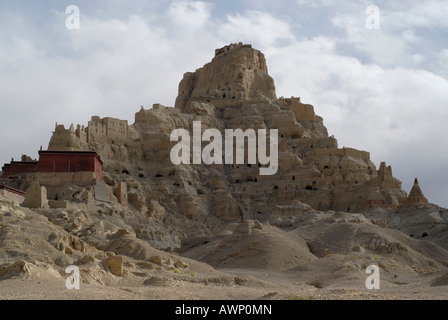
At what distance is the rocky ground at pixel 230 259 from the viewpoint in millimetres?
26484

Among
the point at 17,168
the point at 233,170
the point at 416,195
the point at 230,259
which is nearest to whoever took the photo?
the point at 230,259

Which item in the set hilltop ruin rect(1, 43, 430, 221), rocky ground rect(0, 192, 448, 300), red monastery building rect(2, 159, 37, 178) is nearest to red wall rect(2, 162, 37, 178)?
red monastery building rect(2, 159, 37, 178)

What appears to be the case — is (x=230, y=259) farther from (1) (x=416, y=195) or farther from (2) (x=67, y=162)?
(1) (x=416, y=195)

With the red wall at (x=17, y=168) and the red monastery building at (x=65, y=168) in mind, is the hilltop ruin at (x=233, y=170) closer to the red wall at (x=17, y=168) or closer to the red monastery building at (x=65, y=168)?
the red wall at (x=17, y=168)

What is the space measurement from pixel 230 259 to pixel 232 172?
38.6 metres

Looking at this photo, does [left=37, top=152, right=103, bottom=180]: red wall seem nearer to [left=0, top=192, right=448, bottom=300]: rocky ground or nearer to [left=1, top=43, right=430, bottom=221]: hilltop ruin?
[left=0, top=192, right=448, bottom=300]: rocky ground

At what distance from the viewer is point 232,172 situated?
87.7 meters

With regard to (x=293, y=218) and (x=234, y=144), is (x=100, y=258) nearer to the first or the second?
(x=293, y=218)

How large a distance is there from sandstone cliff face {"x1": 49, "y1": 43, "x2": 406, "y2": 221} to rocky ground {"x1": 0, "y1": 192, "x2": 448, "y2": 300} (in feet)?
30.2

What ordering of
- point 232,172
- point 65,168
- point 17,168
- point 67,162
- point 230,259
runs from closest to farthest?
1. point 230,259
2. point 65,168
3. point 67,162
4. point 17,168
5. point 232,172

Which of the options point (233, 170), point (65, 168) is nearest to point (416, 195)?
point (233, 170)

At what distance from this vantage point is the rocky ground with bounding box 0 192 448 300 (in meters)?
26.5
